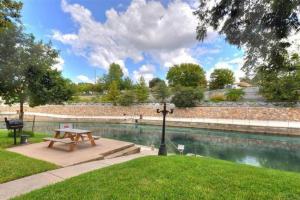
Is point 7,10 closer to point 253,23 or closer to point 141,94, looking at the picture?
point 253,23

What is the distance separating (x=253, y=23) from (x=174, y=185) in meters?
3.11

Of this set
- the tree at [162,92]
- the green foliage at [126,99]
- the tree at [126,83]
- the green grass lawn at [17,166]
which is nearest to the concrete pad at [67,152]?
the green grass lawn at [17,166]

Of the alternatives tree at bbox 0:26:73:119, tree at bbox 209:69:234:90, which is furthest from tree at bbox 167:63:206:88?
tree at bbox 0:26:73:119

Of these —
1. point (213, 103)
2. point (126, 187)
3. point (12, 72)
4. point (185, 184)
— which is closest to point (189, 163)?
point (185, 184)

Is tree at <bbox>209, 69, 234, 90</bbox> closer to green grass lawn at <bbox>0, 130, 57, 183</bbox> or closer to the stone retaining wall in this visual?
the stone retaining wall

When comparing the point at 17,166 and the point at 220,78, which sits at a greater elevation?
the point at 220,78

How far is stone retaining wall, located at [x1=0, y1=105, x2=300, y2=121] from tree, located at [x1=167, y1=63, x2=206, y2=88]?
780 inches

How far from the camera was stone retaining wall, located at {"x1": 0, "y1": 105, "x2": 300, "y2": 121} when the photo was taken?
21.5 metres

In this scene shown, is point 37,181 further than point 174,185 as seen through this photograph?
Yes

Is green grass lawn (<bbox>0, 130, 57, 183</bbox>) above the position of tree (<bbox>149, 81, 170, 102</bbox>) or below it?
below

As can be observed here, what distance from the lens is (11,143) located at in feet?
28.5

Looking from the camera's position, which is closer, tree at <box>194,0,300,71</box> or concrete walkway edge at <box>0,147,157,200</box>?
tree at <box>194,0,300,71</box>

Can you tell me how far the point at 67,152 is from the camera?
7.58 meters

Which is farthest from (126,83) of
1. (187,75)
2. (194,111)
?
(194,111)
